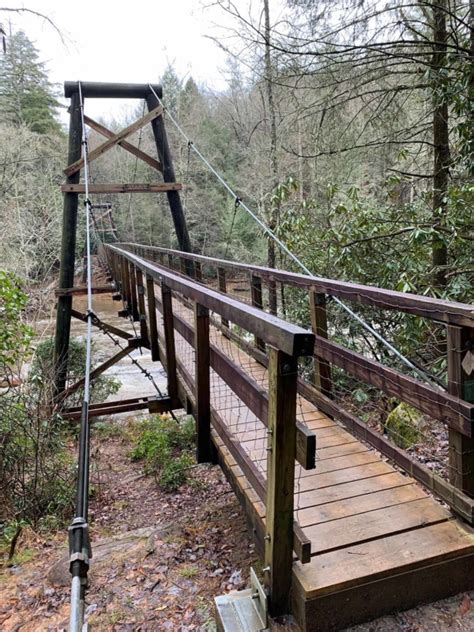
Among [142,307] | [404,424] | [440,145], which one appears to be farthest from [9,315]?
[440,145]

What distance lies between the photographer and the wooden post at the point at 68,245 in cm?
523

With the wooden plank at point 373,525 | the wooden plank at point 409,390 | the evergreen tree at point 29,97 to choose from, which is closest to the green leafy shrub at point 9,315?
the wooden plank at point 409,390

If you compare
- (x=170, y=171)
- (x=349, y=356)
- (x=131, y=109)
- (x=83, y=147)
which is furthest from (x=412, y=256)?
(x=131, y=109)

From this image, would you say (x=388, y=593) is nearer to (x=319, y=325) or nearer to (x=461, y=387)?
(x=461, y=387)

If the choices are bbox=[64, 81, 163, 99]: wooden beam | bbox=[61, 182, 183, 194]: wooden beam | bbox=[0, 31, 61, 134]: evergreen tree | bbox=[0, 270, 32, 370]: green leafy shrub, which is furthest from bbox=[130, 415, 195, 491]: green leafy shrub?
bbox=[0, 31, 61, 134]: evergreen tree

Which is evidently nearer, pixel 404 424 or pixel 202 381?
pixel 202 381

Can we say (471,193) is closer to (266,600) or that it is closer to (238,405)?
(238,405)

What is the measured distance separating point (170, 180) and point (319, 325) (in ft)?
13.7

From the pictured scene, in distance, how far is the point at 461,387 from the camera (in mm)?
1402

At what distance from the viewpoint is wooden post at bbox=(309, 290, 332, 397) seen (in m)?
2.30

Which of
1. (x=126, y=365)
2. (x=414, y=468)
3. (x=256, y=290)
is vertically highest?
(x=256, y=290)

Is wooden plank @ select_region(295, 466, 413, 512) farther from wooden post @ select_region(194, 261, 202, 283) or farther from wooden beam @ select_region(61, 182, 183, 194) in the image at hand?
wooden beam @ select_region(61, 182, 183, 194)

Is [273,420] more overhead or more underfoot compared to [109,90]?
more underfoot

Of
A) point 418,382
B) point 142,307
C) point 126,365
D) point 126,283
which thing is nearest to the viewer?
point 418,382
